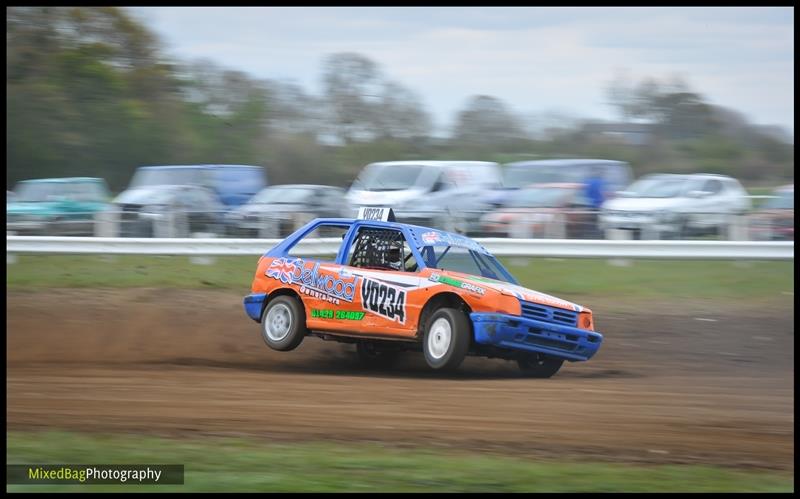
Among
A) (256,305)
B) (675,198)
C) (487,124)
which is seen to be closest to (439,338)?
(256,305)

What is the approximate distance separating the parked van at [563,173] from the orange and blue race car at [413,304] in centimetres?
1105

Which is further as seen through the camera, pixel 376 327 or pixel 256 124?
pixel 256 124

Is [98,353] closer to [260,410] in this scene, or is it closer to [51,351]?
[51,351]

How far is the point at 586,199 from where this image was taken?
20.1 meters

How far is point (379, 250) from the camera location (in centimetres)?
1066

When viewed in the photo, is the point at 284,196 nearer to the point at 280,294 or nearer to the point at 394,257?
the point at 280,294

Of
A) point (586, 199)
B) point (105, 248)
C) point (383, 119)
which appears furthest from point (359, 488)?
point (383, 119)

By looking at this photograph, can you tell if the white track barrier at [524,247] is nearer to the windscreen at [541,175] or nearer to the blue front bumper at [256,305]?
the blue front bumper at [256,305]

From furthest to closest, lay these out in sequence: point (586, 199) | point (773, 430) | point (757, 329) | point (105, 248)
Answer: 1. point (586, 199)
2. point (105, 248)
3. point (757, 329)
4. point (773, 430)

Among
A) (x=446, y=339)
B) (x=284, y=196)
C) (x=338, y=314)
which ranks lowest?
(x=446, y=339)

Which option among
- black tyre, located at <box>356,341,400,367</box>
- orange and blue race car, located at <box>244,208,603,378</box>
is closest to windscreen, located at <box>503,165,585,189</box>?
black tyre, located at <box>356,341,400,367</box>

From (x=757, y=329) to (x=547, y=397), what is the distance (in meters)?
5.43

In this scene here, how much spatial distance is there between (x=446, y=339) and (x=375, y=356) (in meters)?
2.00

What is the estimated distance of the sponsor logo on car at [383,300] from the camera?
32.7ft
